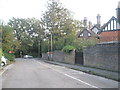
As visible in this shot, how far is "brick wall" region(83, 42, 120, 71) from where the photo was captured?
21173 mm

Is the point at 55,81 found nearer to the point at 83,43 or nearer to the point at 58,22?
the point at 83,43

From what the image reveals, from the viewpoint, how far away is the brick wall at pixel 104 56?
21173mm

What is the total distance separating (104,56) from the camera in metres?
24.1

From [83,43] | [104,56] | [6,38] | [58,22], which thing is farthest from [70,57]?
[58,22]

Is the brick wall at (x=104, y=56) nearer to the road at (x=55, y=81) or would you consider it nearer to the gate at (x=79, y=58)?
the road at (x=55, y=81)

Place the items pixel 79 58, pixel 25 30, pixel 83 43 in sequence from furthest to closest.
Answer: pixel 25 30, pixel 83 43, pixel 79 58

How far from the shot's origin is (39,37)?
9150 cm

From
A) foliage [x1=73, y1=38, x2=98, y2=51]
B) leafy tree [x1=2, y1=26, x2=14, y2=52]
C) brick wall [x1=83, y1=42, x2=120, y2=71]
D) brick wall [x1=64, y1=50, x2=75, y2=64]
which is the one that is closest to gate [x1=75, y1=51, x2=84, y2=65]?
brick wall [x1=64, y1=50, x2=75, y2=64]

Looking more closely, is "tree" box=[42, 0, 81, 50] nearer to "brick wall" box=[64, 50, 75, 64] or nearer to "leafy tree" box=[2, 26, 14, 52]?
"brick wall" box=[64, 50, 75, 64]

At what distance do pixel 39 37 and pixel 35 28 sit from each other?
4.27m

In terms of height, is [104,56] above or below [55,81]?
above

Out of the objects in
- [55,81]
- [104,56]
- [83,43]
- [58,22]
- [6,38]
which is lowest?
[55,81]

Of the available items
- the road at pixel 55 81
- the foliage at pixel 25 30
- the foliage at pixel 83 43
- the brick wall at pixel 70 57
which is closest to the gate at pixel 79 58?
the brick wall at pixel 70 57

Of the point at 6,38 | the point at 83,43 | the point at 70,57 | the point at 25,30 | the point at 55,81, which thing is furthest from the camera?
the point at 25,30
